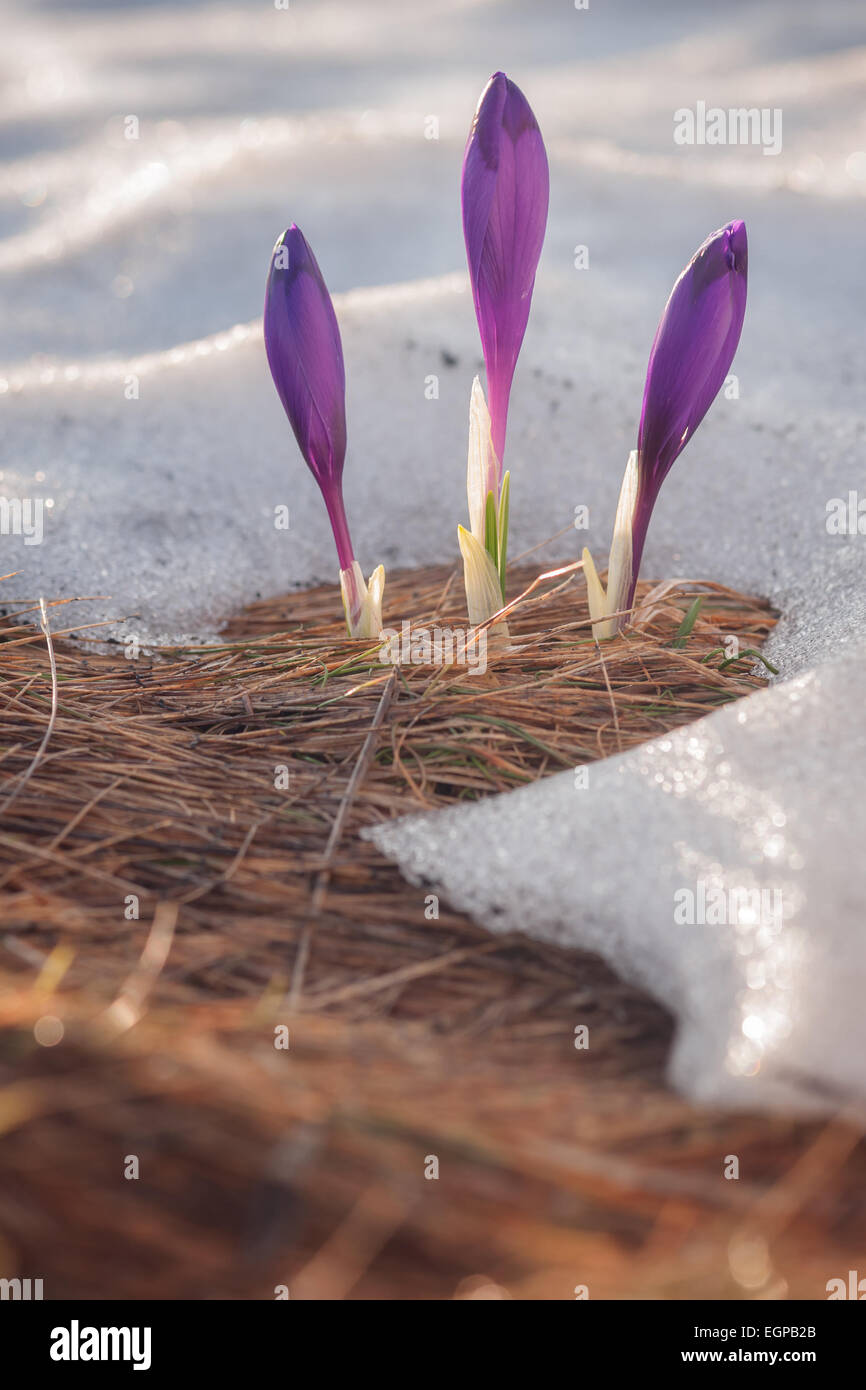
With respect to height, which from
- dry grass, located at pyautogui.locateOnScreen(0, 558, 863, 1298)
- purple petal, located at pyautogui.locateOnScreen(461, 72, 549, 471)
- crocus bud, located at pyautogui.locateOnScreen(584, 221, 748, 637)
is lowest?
dry grass, located at pyautogui.locateOnScreen(0, 558, 863, 1298)

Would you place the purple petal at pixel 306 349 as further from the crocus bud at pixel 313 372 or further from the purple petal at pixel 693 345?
the purple petal at pixel 693 345

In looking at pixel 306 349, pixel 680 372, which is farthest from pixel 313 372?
pixel 680 372

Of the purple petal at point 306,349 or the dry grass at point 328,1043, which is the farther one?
the purple petal at point 306,349

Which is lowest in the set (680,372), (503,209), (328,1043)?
(328,1043)

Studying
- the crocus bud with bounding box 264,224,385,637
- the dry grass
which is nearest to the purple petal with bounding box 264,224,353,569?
the crocus bud with bounding box 264,224,385,637

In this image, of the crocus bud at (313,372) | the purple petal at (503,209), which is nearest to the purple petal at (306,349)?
the crocus bud at (313,372)

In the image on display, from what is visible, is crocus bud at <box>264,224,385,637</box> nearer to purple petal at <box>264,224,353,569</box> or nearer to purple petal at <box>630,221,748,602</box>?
purple petal at <box>264,224,353,569</box>

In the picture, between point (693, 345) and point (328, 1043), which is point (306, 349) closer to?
point (693, 345)
